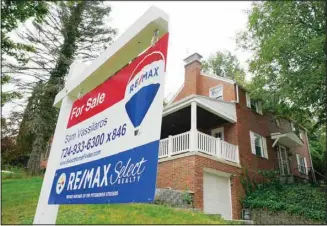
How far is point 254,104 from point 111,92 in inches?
666

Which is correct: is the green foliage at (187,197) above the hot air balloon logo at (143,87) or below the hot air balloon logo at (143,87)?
above

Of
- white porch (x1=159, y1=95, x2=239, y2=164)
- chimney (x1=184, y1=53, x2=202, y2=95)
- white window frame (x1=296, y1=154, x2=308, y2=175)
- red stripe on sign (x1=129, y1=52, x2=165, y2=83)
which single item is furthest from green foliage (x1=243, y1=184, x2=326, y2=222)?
red stripe on sign (x1=129, y1=52, x2=165, y2=83)

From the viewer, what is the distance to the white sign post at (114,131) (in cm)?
158

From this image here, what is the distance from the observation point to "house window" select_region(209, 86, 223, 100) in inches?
684

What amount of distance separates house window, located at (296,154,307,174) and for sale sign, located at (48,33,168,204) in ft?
71.8

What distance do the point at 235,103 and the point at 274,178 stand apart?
4.82m

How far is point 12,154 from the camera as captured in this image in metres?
21.8

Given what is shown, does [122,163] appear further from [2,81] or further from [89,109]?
[2,81]

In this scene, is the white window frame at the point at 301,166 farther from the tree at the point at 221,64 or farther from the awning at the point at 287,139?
the tree at the point at 221,64

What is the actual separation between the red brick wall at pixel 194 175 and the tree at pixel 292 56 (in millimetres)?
4199

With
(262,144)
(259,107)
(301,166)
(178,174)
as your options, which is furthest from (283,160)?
(178,174)

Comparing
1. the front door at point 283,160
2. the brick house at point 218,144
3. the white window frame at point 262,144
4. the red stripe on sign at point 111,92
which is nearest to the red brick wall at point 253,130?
the brick house at point 218,144

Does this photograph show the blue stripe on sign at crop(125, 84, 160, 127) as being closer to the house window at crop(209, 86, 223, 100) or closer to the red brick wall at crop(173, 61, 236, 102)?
the house window at crop(209, 86, 223, 100)

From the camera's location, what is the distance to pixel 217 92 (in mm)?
17688
